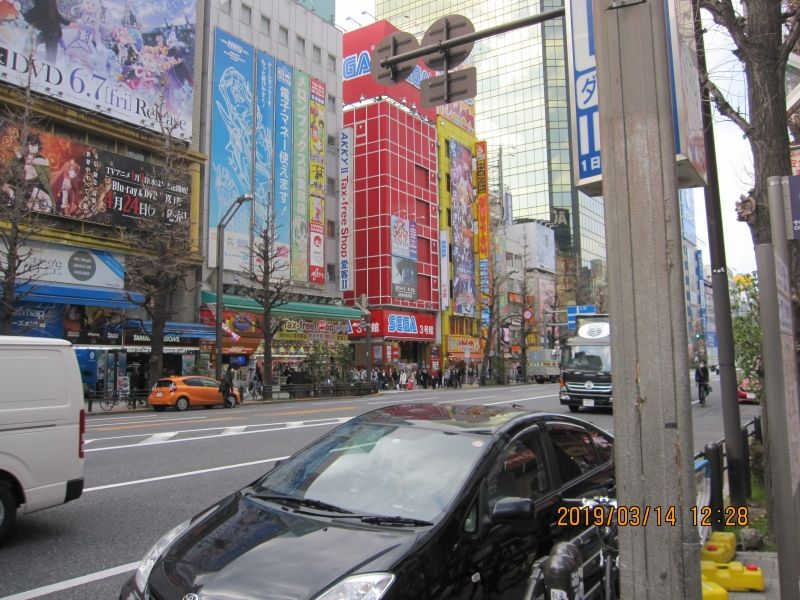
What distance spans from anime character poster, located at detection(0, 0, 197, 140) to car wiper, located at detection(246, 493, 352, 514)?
1089 inches

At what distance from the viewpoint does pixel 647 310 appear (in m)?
2.52

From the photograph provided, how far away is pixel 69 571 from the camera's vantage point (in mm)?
5172

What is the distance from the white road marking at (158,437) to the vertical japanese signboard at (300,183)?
28018 mm

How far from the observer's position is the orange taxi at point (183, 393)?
2433cm

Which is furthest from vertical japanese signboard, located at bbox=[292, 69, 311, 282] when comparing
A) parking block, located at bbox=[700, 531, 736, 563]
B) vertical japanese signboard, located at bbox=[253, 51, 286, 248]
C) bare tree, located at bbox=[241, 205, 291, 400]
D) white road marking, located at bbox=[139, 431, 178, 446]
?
parking block, located at bbox=[700, 531, 736, 563]

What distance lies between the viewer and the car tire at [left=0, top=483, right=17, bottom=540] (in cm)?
579

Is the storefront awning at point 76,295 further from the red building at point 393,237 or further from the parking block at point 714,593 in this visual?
the parking block at point 714,593

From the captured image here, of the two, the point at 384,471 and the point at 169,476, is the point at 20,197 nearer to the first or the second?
the point at 169,476

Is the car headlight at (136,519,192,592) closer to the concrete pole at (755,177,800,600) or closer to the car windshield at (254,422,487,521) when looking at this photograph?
the car windshield at (254,422,487,521)

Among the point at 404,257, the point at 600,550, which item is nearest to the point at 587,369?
the point at 600,550

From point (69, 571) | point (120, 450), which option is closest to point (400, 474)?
point (69, 571)

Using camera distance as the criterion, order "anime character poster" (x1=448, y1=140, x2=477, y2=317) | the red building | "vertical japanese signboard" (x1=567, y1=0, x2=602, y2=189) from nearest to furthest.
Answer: "vertical japanese signboard" (x1=567, y1=0, x2=602, y2=189) < the red building < "anime character poster" (x1=448, y1=140, x2=477, y2=317)

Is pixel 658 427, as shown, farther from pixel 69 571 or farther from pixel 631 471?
pixel 69 571
